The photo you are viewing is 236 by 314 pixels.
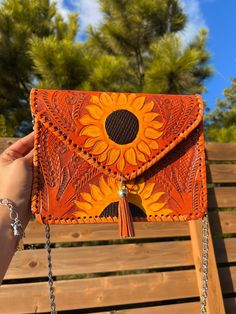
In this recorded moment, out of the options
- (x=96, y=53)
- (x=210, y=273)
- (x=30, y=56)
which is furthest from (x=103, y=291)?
(x=96, y=53)

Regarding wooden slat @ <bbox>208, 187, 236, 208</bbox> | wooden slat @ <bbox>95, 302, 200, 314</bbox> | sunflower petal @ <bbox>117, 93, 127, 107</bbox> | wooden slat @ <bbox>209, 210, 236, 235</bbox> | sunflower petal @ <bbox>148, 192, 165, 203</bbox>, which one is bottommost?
wooden slat @ <bbox>95, 302, 200, 314</bbox>

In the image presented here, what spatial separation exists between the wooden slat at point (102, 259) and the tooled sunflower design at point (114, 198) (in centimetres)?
122

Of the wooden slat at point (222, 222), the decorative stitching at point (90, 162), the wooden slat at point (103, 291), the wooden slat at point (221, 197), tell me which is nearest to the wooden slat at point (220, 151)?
the wooden slat at point (221, 197)

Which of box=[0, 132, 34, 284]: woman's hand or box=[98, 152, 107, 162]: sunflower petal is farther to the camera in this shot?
box=[98, 152, 107, 162]: sunflower petal

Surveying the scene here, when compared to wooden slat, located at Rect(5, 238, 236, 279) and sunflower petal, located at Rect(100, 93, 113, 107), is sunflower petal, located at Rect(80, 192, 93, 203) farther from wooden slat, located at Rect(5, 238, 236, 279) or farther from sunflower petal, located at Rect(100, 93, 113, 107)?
wooden slat, located at Rect(5, 238, 236, 279)

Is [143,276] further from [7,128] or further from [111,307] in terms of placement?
[7,128]

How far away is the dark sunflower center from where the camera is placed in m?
1.01

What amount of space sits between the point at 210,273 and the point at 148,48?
3392mm

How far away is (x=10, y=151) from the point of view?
1023 mm

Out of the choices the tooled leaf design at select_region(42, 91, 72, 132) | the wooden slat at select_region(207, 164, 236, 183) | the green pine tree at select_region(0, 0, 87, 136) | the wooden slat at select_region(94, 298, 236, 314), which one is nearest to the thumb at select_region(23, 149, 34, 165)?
the tooled leaf design at select_region(42, 91, 72, 132)

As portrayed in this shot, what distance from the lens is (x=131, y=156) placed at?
3.30ft

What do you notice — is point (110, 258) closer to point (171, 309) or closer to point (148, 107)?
point (171, 309)

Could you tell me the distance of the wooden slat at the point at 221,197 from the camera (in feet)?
7.91

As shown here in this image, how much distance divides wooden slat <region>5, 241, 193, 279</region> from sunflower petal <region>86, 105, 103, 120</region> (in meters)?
1.29
